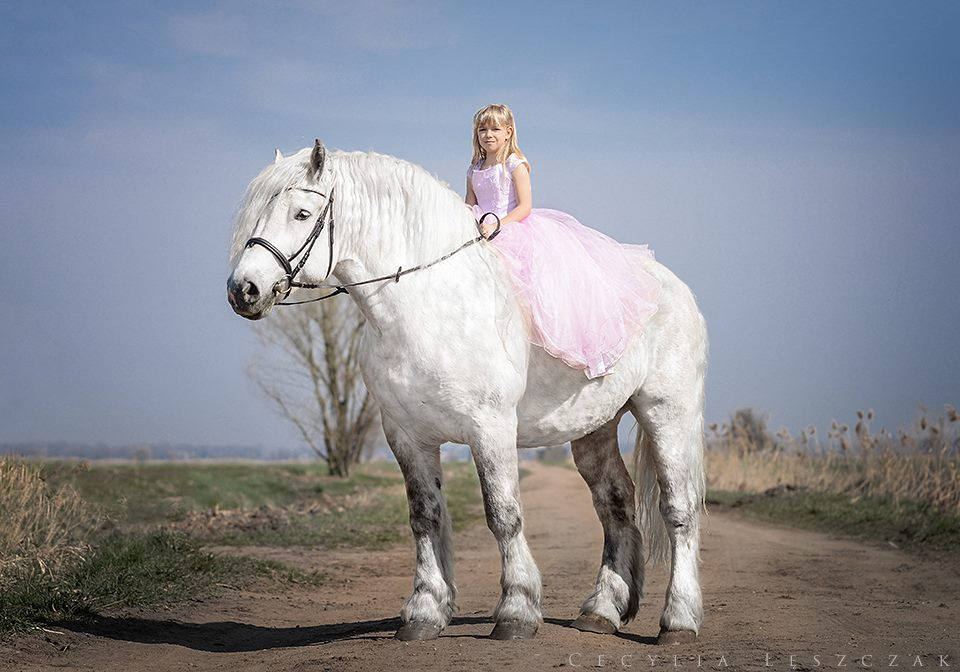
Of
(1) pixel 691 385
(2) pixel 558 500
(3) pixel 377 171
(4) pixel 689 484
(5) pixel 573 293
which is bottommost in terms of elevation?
(2) pixel 558 500

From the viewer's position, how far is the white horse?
5.29 meters

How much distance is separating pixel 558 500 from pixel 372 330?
14.2m

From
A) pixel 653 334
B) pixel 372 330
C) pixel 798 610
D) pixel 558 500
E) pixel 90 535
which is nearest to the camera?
pixel 372 330

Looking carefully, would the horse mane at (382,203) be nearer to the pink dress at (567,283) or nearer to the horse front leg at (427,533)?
the pink dress at (567,283)

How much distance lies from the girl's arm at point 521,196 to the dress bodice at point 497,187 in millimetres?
46

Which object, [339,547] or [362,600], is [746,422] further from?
[362,600]

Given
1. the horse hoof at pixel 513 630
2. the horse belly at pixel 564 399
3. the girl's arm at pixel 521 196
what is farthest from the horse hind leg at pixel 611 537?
the girl's arm at pixel 521 196

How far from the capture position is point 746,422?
21.0 m

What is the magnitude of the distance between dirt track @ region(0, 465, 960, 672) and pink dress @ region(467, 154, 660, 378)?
172cm

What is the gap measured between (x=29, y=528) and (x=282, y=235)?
4.60m

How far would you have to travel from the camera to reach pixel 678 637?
6.09m

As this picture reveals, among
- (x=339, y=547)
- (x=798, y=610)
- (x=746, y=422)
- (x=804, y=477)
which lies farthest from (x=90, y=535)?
(x=746, y=422)

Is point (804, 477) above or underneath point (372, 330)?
underneath

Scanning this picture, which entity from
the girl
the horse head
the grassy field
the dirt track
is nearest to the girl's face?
the girl
